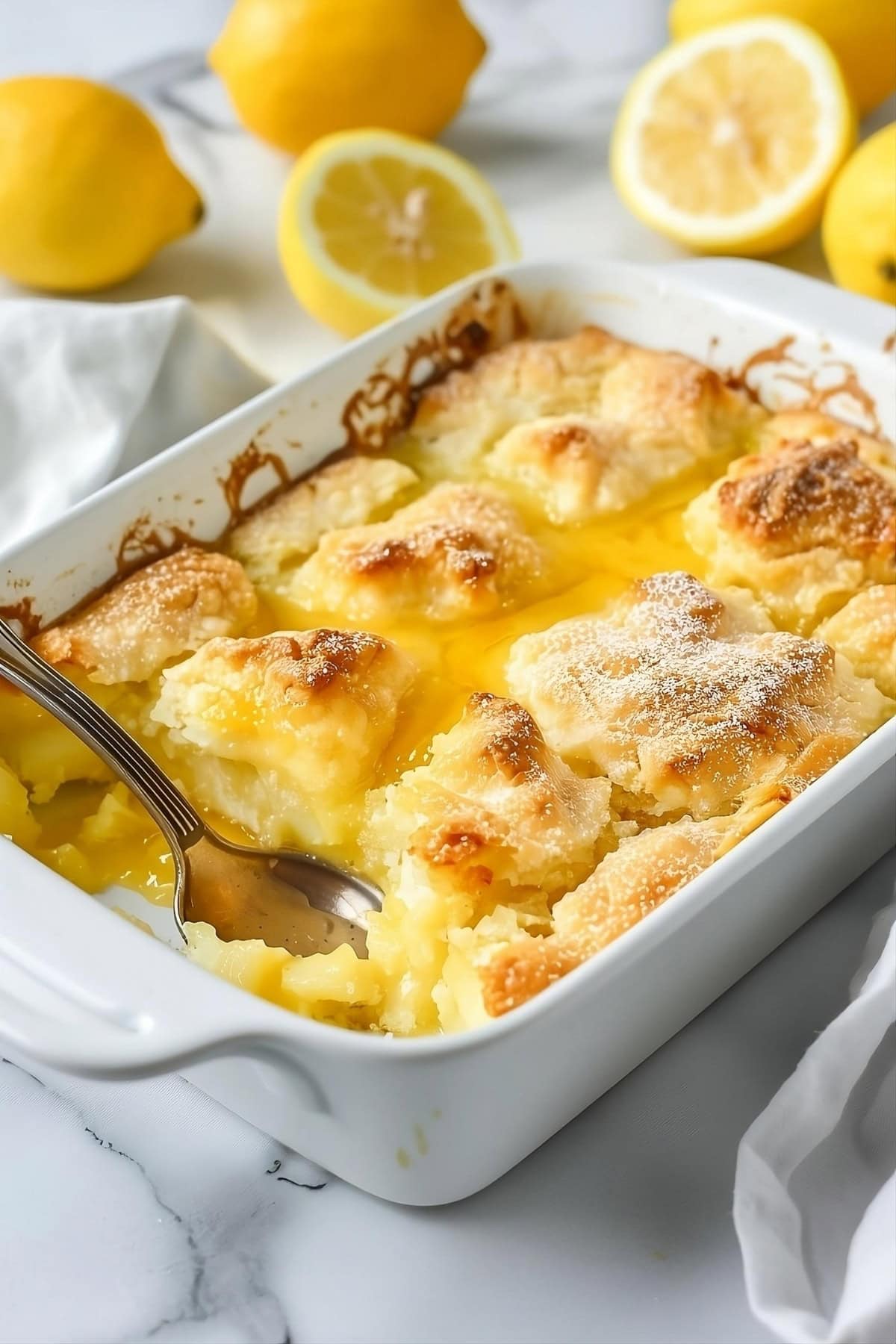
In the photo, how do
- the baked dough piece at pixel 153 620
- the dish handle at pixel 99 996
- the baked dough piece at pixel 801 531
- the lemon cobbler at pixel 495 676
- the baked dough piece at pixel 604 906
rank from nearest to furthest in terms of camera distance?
the dish handle at pixel 99 996, the baked dough piece at pixel 604 906, the lemon cobbler at pixel 495 676, the baked dough piece at pixel 153 620, the baked dough piece at pixel 801 531

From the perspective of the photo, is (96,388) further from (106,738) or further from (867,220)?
(867,220)

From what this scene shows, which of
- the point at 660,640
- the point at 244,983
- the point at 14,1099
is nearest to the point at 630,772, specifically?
the point at 660,640

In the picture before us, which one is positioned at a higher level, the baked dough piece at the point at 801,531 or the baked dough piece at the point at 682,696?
the baked dough piece at the point at 682,696

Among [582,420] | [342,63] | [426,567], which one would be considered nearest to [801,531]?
[582,420]

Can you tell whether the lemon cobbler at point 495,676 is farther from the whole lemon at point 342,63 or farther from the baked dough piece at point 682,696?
the whole lemon at point 342,63

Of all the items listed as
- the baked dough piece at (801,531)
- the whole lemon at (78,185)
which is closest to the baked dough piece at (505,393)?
the baked dough piece at (801,531)

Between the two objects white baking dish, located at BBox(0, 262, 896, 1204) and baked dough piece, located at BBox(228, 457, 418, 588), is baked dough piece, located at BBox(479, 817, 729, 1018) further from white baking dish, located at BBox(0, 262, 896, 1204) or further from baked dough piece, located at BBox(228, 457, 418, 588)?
baked dough piece, located at BBox(228, 457, 418, 588)

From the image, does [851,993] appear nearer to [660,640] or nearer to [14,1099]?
[660,640]
